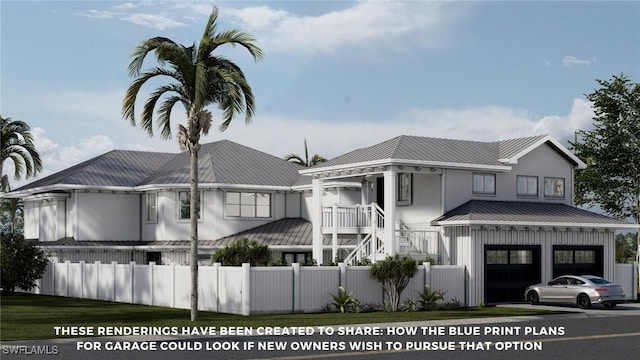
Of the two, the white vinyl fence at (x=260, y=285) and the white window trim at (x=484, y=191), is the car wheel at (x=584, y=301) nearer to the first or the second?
the white vinyl fence at (x=260, y=285)

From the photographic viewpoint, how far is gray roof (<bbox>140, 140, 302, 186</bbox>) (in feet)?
145

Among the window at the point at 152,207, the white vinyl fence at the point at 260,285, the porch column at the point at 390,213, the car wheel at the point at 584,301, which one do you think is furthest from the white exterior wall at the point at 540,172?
the window at the point at 152,207

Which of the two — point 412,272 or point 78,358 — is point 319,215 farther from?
point 78,358

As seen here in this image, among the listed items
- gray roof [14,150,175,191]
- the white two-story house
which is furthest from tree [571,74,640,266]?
gray roof [14,150,175,191]

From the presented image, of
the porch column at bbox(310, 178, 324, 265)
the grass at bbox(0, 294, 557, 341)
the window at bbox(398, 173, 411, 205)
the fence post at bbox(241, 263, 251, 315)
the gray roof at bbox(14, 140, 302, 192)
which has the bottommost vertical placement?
the grass at bbox(0, 294, 557, 341)

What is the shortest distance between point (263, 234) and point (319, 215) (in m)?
5.93

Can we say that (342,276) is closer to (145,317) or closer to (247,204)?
(145,317)

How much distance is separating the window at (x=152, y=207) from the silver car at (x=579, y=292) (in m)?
18.9

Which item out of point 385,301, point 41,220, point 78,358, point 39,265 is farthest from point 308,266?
point 41,220

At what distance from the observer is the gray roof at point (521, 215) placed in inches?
1367

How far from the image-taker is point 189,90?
89.7 ft

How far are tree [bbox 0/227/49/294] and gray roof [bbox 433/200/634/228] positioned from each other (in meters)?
19.0

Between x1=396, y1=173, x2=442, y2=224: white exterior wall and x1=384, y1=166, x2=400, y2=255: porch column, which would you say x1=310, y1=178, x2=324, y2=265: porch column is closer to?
x1=396, y1=173, x2=442, y2=224: white exterior wall

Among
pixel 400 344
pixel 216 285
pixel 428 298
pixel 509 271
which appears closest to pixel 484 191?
pixel 509 271
